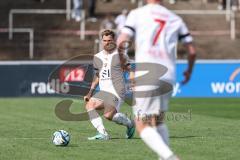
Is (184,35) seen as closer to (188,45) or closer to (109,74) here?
(188,45)

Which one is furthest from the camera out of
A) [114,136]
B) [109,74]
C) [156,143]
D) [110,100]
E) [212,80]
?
[212,80]

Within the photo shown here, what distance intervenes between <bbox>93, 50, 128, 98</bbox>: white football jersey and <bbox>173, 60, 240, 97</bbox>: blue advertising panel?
16373mm

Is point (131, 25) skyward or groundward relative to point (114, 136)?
skyward

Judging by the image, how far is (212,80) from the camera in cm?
3288

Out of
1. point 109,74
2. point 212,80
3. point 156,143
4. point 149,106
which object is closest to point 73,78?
point 212,80

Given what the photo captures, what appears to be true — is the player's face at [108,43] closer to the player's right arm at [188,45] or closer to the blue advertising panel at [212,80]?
the player's right arm at [188,45]

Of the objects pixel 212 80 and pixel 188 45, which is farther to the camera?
pixel 212 80

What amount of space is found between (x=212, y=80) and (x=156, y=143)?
22.8m

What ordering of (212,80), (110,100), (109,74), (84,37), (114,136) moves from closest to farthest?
(110,100), (109,74), (114,136), (212,80), (84,37)

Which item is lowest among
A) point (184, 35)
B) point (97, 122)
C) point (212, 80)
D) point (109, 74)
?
point (212, 80)

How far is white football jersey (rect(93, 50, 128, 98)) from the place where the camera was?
633 inches

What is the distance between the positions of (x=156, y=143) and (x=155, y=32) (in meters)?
1.49

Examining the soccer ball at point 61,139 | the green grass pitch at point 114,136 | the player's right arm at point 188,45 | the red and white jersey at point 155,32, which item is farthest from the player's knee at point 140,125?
the soccer ball at point 61,139

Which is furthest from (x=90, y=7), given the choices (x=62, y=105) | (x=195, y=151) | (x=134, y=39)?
(x=134, y=39)
